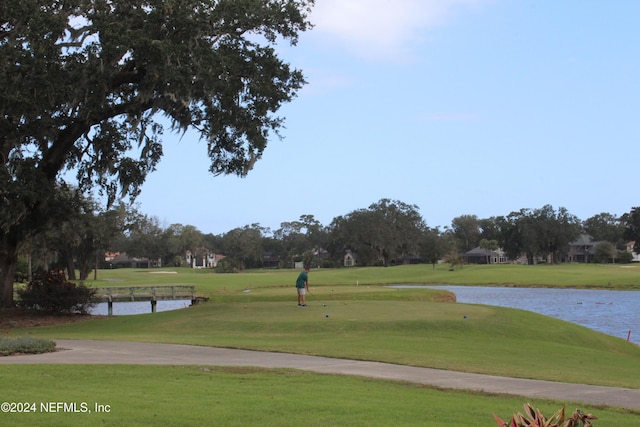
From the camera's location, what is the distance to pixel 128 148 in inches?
1243

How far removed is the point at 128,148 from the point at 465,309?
1667 centimetres

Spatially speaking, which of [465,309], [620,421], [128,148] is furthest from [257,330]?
[620,421]

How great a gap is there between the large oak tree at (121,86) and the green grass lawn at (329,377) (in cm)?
642

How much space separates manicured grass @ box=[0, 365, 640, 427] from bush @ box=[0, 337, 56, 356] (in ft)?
10.4

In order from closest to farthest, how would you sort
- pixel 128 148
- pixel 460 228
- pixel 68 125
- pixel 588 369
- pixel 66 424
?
pixel 66 424 → pixel 588 369 → pixel 68 125 → pixel 128 148 → pixel 460 228

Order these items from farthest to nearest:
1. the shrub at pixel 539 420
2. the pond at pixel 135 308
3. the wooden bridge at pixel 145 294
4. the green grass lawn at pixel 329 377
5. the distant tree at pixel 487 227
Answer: the distant tree at pixel 487 227
the pond at pixel 135 308
the wooden bridge at pixel 145 294
the green grass lawn at pixel 329 377
the shrub at pixel 539 420

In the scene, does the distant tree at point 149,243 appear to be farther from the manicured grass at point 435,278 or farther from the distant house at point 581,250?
the distant house at point 581,250

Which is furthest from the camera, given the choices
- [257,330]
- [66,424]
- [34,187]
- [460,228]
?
[460,228]

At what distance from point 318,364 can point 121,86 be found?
767 inches

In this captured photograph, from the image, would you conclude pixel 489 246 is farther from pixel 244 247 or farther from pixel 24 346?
pixel 24 346

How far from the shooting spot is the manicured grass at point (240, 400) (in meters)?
8.20

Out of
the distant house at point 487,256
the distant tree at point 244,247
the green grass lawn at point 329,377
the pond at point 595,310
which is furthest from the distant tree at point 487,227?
the green grass lawn at point 329,377

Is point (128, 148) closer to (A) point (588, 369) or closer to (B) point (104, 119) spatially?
(B) point (104, 119)

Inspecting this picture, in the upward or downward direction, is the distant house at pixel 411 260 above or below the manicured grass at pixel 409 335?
above
